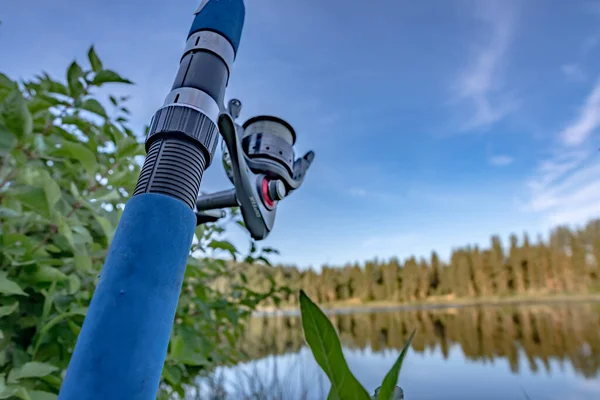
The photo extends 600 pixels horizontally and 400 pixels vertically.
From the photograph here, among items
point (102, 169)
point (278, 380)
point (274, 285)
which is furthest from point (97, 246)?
point (278, 380)

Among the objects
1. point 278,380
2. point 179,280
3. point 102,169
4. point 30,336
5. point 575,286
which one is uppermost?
point 575,286

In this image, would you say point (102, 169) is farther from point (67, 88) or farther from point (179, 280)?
point (179, 280)

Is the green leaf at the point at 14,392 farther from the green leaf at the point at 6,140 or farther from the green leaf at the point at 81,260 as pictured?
the green leaf at the point at 6,140

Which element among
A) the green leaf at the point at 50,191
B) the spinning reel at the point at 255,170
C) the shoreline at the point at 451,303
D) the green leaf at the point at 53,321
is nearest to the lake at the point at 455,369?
the spinning reel at the point at 255,170

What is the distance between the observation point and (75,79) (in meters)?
0.72

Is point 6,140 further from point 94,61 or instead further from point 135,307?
point 135,307

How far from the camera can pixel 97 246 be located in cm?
72

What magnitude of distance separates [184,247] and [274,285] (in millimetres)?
1002

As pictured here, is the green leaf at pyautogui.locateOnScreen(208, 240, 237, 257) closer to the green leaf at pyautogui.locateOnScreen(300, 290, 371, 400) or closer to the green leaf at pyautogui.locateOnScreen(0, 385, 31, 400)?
the green leaf at pyautogui.locateOnScreen(0, 385, 31, 400)

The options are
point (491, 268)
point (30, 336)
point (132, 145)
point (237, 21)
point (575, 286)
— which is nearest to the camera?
point (237, 21)

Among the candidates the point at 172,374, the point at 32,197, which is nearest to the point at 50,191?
the point at 32,197

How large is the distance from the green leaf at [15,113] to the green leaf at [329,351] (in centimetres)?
58

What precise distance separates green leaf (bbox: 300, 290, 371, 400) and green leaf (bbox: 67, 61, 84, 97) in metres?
0.76

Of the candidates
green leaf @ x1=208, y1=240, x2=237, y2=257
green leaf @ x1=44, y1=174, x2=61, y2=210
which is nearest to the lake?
green leaf @ x1=208, y1=240, x2=237, y2=257
